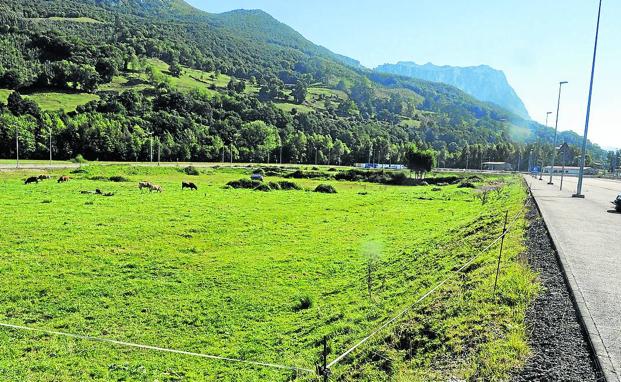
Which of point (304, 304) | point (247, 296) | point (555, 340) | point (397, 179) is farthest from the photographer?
point (397, 179)

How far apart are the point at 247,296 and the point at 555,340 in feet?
34.1

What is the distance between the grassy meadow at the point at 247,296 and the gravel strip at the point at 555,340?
0.27 metres

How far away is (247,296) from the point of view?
14828 millimetres

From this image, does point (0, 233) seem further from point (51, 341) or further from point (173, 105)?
point (173, 105)

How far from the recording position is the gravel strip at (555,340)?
19.3ft

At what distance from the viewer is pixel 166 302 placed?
1415 centimetres

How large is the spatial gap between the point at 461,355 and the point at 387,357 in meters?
→ 1.59

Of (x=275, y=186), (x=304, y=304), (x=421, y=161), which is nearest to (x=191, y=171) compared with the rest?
(x=275, y=186)

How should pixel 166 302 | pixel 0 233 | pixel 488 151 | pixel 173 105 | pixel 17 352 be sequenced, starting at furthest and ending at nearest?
1. pixel 488 151
2. pixel 173 105
3. pixel 0 233
4. pixel 166 302
5. pixel 17 352

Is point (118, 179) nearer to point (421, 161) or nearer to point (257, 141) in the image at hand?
point (421, 161)

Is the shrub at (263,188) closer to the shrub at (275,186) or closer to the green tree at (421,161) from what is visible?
the shrub at (275,186)

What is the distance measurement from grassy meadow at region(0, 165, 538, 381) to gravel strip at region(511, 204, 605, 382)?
0.27 meters

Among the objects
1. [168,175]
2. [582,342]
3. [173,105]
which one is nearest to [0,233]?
[582,342]

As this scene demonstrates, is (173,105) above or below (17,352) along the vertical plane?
above
